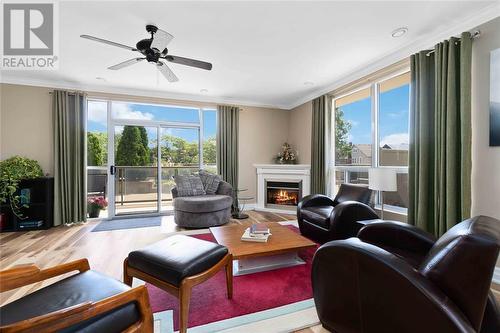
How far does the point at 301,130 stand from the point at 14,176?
5.31m

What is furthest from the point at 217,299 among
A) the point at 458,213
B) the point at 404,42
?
the point at 404,42

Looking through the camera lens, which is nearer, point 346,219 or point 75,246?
point 346,219

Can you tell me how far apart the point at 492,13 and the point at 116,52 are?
13.6ft

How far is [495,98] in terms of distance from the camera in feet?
6.95

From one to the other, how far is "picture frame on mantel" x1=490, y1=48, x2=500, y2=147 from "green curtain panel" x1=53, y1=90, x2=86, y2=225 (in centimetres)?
575

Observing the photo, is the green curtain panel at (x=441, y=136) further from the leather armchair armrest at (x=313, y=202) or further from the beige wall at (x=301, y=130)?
the beige wall at (x=301, y=130)

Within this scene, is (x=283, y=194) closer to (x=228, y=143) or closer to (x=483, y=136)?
(x=228, y=143)

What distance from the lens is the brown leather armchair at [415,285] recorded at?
0.90 metres

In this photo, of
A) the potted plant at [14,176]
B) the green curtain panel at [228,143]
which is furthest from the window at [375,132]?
the potted plant at [14,176]

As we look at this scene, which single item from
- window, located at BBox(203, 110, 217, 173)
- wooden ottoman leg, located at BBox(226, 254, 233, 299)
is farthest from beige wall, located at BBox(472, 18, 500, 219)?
window, located at BBox(203, 110, 217, 173)

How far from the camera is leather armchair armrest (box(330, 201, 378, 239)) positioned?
258 centimetres

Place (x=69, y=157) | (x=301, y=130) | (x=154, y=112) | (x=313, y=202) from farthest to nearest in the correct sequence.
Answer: (x=301, y=130)
(x=154, y=112)
(x=69, y=157)
(x=313, y=202)

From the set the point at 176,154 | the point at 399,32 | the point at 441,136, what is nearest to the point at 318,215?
the point at 441,136

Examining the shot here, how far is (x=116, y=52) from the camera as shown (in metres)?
2.97
